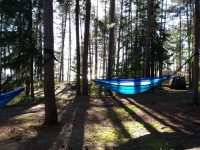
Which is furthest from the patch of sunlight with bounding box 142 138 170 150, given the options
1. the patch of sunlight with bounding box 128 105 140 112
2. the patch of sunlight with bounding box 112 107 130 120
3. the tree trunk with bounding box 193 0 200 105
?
the tree trunk with bounding box 193 0 200 105

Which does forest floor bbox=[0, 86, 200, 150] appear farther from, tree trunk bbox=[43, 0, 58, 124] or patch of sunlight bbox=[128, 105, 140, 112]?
tree trunk bbox=[43, 0, 58, 124]

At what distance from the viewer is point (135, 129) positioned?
9078 mm

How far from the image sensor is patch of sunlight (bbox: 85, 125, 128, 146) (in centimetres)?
783

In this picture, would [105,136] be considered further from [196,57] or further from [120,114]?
[196,57]

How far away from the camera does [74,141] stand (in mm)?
7973

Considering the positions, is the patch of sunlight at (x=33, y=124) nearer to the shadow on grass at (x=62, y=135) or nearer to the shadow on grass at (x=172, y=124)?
the shadow on grass at (x=62, y=135)

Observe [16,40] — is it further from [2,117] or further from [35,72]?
[2,117]

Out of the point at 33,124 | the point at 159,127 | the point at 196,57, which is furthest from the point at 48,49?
the point at 196,57

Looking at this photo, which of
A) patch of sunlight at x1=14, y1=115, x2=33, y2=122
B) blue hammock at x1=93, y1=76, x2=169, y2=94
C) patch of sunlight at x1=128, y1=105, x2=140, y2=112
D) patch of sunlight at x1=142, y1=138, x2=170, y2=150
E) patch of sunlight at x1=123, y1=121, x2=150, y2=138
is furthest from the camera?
patch of sunlight at x1=128, y1=105, x2=140, y2=112

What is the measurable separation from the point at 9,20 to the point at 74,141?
1632 centimetres

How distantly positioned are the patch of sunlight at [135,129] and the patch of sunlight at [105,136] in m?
0.36

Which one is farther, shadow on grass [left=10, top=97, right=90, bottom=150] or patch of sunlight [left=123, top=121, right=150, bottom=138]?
patch of sunlight [left=123, top=121, right=150, bottom=138]

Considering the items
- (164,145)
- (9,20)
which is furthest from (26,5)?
(164,145)

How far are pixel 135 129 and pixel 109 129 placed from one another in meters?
0.72
